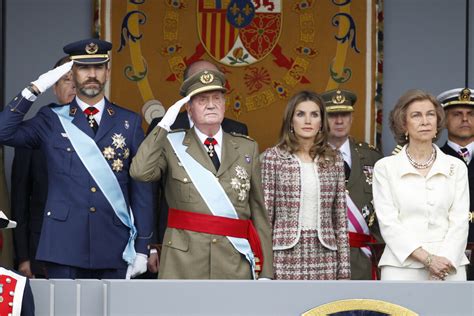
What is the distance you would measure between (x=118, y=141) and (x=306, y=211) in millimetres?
1038

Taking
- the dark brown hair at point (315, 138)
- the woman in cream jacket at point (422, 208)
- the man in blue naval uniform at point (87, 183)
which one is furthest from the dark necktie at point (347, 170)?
the man in blue naval uniform at point (87, 183)

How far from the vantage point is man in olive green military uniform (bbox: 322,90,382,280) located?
8102 mm

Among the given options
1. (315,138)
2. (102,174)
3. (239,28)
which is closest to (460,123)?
(315,138)

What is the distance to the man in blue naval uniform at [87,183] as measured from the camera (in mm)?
7180

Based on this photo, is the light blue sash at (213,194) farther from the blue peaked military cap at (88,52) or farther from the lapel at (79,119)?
the blue peaked military cap at (88,52)

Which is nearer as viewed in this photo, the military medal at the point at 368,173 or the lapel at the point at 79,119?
the lapel at the point at 79,119

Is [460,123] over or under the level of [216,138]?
over

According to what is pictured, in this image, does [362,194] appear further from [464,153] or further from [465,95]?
[465,95]

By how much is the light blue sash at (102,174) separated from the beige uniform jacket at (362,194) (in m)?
1.46

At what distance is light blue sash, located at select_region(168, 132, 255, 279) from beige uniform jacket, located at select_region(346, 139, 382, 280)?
3.77ft

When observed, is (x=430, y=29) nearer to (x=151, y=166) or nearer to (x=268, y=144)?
(x=268, y=144)

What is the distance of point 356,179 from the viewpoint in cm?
827

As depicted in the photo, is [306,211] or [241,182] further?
[306,211]

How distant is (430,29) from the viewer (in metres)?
9.54
